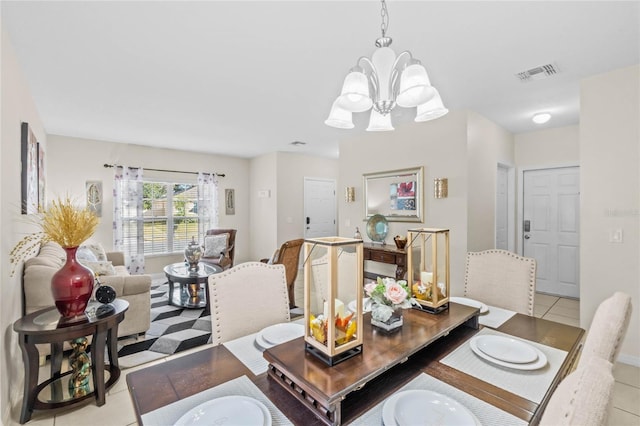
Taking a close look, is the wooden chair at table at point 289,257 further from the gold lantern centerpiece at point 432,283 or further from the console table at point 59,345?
the gold lantern centerpiece at point 432,283

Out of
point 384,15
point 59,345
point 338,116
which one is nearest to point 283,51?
point 384,15

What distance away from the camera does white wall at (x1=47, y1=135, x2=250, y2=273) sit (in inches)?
188

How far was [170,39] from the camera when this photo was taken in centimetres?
209

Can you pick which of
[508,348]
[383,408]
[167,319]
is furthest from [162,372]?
[167,319]

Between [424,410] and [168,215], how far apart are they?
6.03 meters

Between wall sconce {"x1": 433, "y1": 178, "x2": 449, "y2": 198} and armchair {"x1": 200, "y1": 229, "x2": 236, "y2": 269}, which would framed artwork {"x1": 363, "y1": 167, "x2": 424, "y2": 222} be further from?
A: armchair {"x1": 200, "y1": 229, "x2": 236, "y2": 269}

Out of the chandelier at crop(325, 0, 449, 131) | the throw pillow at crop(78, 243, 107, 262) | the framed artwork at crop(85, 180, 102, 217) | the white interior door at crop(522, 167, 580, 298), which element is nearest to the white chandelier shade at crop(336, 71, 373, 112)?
the chandelier at crop(325, 0, 449, 131)

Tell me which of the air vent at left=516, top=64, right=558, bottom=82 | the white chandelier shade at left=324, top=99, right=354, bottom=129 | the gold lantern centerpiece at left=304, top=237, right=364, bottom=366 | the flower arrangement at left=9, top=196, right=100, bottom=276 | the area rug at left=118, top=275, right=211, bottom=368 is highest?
the air vent at left=516, top=64, right=558, bottom=82

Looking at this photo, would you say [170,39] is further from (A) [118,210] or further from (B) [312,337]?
(A) [118,210]

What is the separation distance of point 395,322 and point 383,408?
0.45 m

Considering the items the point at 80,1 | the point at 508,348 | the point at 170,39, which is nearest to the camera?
the point at 508,348

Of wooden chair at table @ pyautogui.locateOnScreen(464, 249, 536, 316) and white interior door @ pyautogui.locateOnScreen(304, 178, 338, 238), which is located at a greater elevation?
white interior door @ pyautogui.locateOnScreen(304, 178, 338, 238)

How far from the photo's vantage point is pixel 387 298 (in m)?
1.27

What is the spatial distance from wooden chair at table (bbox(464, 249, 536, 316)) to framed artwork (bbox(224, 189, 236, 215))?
5424 mm
